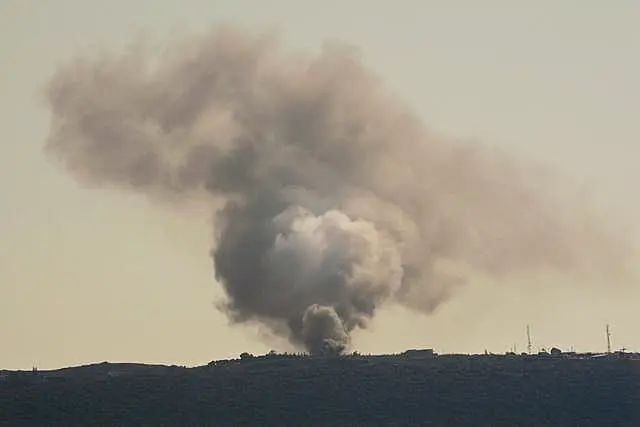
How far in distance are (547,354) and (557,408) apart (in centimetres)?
1649

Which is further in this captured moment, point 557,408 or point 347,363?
point 347,363

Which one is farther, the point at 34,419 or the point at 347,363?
the point at 347,363

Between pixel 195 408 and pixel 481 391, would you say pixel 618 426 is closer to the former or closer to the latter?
pixel 481 391

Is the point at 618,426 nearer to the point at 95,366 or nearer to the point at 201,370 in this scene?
the point at 201,370

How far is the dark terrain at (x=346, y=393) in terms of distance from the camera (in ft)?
471

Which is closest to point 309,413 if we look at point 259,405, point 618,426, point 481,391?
point 259,405

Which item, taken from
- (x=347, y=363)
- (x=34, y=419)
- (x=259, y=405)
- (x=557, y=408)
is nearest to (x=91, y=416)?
(x=34, y=419)

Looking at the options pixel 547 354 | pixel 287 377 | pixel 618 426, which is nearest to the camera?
pixel 618 426

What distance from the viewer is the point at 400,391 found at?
149 m

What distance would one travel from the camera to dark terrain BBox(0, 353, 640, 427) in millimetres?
143625

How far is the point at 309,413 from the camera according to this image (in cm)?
14400

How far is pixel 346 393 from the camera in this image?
148m

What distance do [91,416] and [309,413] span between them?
18263 millimetres

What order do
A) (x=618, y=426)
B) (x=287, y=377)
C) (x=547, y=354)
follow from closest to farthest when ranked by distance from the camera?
(x=618, y=426) → (x=287, y=377) → (x=547, y=354)
